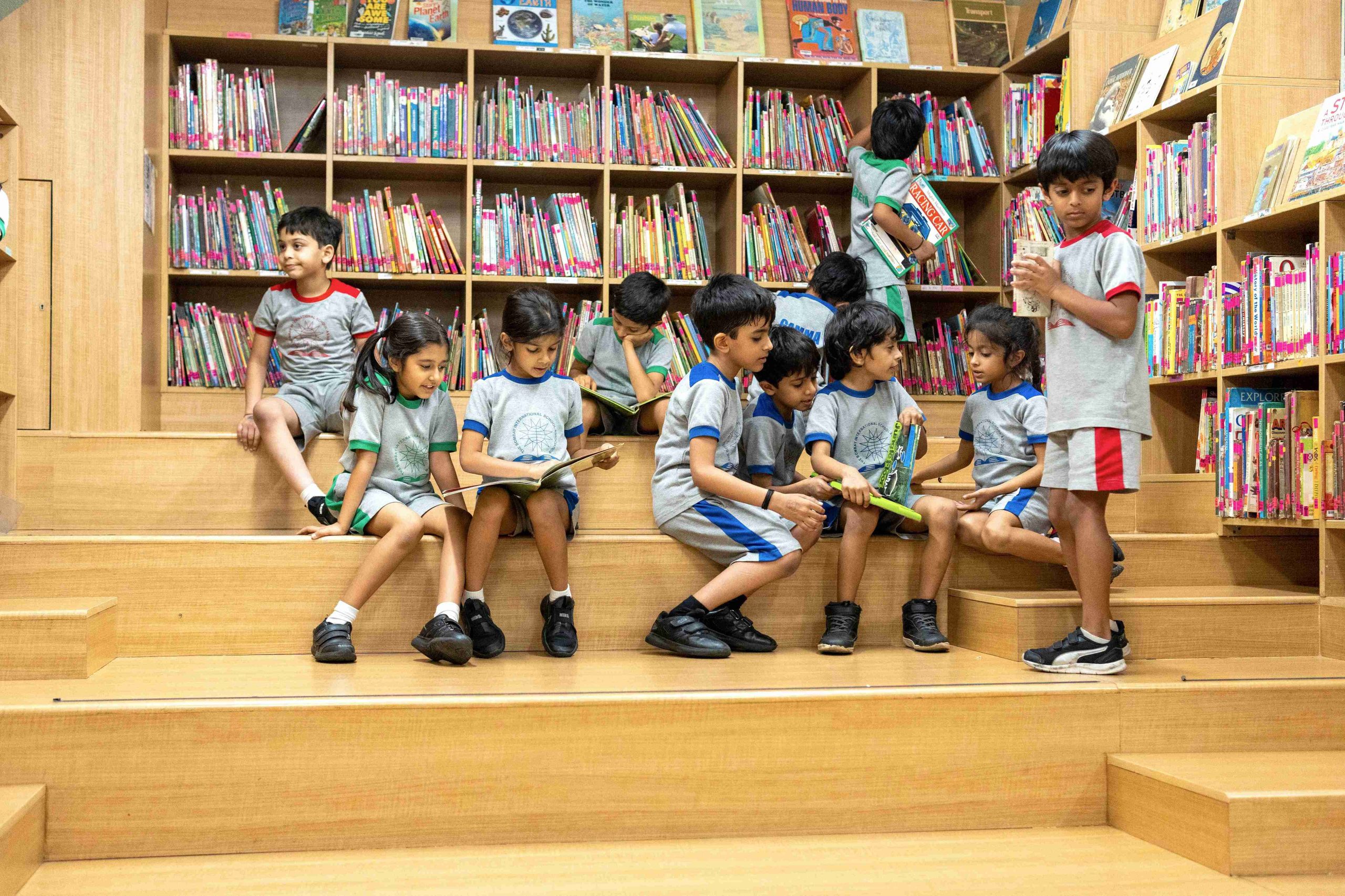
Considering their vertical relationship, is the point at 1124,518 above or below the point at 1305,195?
below

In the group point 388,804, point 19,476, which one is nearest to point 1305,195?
point 388,804

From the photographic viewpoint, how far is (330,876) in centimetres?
163

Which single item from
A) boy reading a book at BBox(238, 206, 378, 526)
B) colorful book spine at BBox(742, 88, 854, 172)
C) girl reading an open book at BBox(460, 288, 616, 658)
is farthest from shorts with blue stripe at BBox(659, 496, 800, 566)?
colorful book spine at BBox(742, 88, 854, 172)

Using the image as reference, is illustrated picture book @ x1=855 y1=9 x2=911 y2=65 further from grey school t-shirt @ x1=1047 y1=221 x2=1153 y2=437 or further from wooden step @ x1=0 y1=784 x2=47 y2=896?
wooden step @ x1=0 y1=784 x2=47 y2=896

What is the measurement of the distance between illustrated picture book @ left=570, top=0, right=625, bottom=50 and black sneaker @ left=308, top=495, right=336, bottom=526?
2.33m

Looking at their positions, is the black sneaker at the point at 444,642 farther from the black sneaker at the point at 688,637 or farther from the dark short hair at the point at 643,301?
the dark short hair at the point at 643,301

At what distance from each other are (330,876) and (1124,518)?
90.1 inches

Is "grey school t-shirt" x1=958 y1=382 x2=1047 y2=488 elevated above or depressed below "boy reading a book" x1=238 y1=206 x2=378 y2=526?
below

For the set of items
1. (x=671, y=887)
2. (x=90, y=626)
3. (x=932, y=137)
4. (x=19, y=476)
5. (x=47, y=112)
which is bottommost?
(x=671, y=887)

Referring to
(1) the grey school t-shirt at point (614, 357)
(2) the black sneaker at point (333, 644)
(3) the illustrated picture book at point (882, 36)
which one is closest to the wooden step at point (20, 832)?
(2) the black sneaker at point (333, 644)

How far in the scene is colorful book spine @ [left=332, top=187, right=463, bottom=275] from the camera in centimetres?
399

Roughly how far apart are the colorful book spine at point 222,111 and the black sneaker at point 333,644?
7.83 ft

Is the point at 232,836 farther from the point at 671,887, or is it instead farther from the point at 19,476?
the point at 19,476

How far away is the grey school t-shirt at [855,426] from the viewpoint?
103 inches
